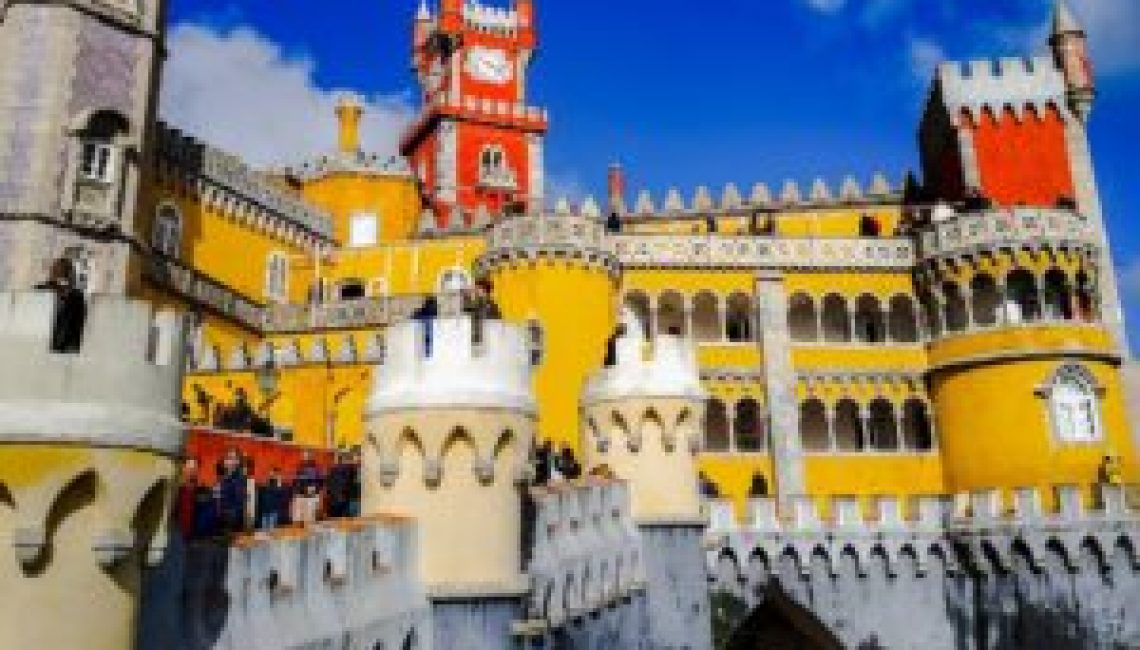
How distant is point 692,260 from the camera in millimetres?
34781

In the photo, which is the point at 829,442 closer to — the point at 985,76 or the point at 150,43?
the point at 985,76

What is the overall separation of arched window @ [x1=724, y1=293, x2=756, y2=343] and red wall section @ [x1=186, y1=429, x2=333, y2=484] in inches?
626

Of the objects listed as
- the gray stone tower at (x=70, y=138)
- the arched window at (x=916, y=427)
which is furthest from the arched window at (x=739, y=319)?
the gray stone tower at (x=70, y=138)

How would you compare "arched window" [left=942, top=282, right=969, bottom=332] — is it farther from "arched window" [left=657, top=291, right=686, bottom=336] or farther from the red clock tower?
the red clock tower

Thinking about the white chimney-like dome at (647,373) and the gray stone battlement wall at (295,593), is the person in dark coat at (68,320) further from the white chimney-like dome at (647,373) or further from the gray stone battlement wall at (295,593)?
the white chimney-like dome at (647,373)

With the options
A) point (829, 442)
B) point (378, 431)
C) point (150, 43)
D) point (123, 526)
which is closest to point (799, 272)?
point (829, 442)

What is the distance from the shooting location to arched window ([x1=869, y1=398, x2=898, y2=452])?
34.8 metres

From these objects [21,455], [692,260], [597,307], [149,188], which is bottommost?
[21,455]

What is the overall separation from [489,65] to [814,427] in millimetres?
34770

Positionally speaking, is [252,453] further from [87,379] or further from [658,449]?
[87,379]

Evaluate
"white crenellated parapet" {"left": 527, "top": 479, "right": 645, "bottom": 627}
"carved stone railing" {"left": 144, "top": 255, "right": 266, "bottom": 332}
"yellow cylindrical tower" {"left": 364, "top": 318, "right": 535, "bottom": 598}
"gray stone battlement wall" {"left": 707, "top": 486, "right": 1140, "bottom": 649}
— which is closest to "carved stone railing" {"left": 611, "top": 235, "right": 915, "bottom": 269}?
"gray stone battlement wall" {"left": 707, "top": 486, "right": 1140, "bottom": 649}

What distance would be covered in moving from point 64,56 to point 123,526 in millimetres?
24879

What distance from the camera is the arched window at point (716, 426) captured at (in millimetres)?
33688

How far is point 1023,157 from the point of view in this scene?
37656 millimetres
